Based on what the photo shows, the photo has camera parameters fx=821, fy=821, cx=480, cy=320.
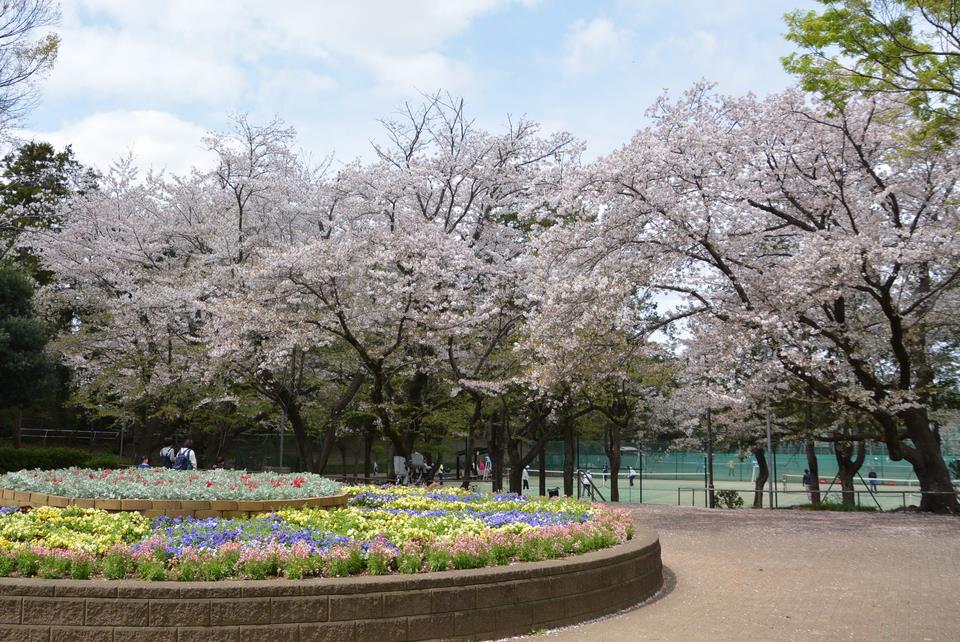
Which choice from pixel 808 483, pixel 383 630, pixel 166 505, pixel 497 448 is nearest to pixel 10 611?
pixel 383 630

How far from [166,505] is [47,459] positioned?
46.8 ft

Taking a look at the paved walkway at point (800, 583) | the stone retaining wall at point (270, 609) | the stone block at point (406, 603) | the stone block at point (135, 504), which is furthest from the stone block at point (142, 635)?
the stone block at point (135, 504)

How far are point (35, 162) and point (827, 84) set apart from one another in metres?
40.2

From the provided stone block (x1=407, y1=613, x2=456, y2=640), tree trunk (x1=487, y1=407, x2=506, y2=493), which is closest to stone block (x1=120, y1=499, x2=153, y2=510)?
stone block (x1=407, y1=613, x2=456, y2=640)

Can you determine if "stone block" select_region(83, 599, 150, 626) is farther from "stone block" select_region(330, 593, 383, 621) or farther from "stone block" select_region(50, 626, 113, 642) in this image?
"stone block" select_region(330, 593, 383, 621)

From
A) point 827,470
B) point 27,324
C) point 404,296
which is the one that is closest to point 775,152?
point 404,296

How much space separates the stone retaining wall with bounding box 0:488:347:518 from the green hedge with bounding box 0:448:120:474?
40.4 ft

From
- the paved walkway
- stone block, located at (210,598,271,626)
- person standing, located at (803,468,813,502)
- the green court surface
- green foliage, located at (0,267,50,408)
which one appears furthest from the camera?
person standing, located at (803,468,813,502)

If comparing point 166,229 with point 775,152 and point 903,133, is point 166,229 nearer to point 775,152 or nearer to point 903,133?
point 775,152

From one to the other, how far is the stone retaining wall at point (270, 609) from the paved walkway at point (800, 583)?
2.46 feet

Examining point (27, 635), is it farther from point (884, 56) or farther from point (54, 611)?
point (884, 56)

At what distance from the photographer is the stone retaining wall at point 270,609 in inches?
230

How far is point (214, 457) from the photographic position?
95.6 feet

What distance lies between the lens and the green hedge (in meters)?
20.2
